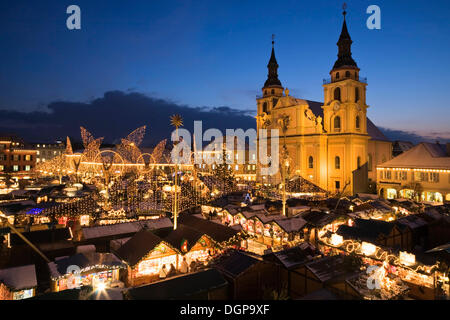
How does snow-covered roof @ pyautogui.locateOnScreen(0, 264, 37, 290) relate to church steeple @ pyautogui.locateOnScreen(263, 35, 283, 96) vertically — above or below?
below

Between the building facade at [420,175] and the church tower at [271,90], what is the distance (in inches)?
765

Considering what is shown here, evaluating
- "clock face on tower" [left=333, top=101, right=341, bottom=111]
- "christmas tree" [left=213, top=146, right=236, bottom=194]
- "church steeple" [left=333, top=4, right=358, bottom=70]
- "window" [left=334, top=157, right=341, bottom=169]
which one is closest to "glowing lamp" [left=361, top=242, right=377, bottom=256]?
"christmas tree" [left=213, top=146, right=236, bottom=194]

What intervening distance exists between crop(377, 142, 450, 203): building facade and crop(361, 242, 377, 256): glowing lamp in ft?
75.2

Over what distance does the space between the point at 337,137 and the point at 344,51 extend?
38.6 feet

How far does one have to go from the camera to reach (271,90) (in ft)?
153

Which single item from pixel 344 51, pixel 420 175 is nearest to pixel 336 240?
pixel 420 175

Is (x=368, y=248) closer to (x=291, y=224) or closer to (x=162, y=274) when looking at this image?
(x=291, y=224)

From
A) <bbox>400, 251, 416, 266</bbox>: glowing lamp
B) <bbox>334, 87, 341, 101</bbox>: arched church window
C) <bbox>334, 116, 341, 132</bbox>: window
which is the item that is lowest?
<bbox>400, 251, 416, 266</bbox>: glowing lamp

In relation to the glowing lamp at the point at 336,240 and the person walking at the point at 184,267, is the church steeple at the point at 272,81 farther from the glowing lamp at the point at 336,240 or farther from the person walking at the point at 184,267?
the person walking at the point at 184,267

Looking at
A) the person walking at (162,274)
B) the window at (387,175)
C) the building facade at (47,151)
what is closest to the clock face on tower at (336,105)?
the window at (387,175)

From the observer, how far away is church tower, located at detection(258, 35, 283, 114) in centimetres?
4609

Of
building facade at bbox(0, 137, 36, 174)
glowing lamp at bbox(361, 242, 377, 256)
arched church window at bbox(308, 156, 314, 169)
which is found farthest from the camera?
building facade at bbox(0, 137, 36, 174)

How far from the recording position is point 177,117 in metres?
15.8

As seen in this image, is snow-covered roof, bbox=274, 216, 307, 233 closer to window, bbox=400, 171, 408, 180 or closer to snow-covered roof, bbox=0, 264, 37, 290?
snow-covered roof, bbox=0, 264, 37, 290
